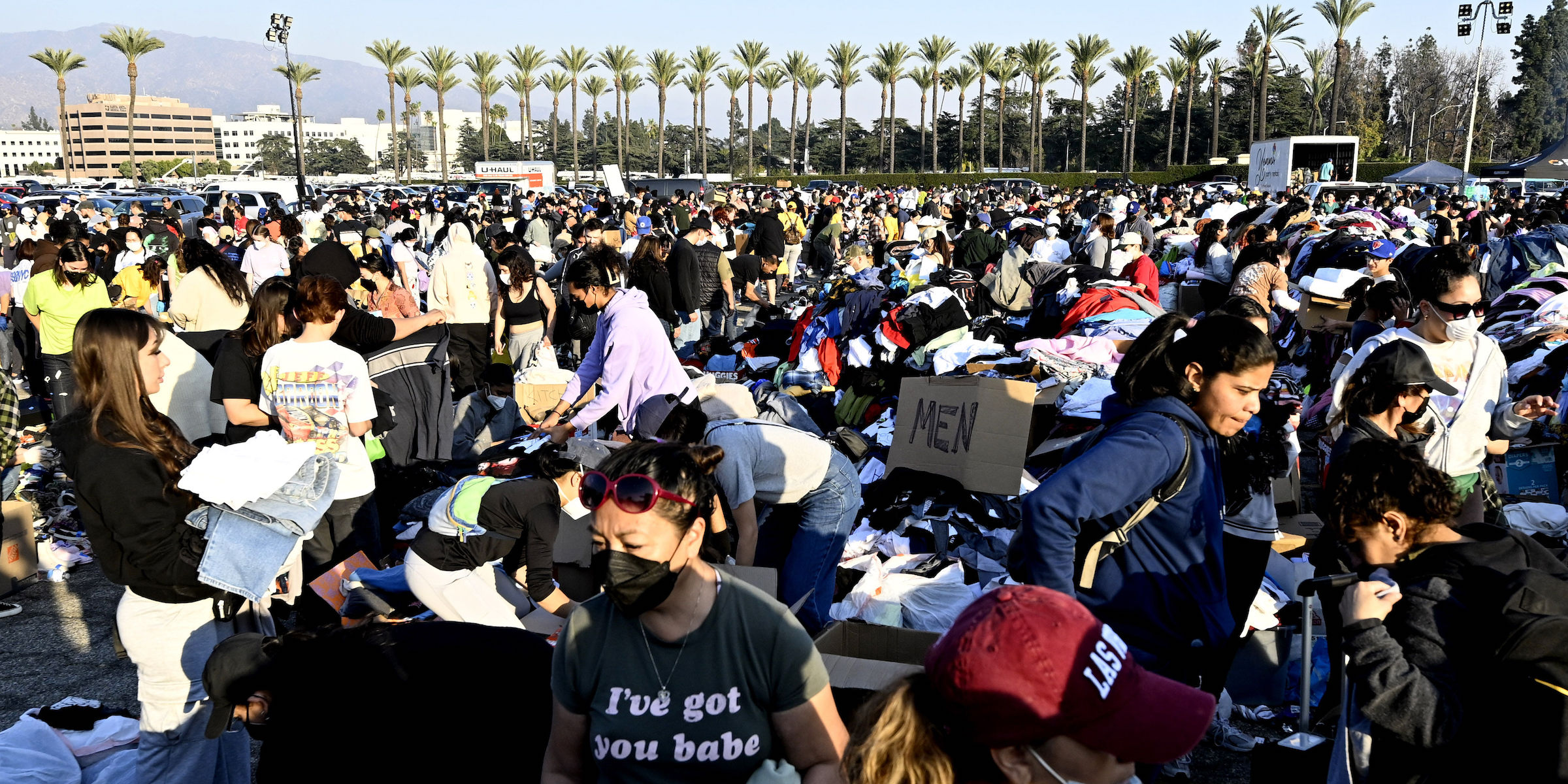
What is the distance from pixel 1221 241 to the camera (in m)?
10.7

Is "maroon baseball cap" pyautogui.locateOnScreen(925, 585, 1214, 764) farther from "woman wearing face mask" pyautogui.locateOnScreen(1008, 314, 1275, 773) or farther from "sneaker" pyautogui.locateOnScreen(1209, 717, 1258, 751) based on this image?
"sneaker" pyautogui.locateOnScreen(1209, 717, 1258, 751)

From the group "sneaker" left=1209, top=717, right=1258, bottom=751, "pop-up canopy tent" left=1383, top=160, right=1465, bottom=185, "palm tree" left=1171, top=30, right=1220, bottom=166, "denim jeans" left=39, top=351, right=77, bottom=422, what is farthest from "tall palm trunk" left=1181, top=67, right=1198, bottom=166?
"sneaker" left=1209, top=717, right=1258, bottom=751

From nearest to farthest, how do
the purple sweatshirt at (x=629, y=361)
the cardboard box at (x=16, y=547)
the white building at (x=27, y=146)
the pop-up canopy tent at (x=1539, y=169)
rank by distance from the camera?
the purple sweatshirt at (x=629, y=361)
the cardboard box at (x=16, y=547)
the pop-up canopy tent at (x=1539, y=169)
the white building at (x=27, y=146)

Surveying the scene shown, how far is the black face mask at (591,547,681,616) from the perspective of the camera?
204cm

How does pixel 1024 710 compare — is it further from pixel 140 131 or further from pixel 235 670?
pixel 140 131

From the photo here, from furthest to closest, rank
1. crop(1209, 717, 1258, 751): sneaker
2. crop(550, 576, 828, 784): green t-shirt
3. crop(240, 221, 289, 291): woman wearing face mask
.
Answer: crop(240, 221, 289, 291): woman wearing face mask, crop(1209, 717, 1258, 751): sneaker, crop(550, 576, 828, 784): green t-shirt

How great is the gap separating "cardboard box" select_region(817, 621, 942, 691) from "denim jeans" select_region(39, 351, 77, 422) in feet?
20.7

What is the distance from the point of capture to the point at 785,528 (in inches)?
165

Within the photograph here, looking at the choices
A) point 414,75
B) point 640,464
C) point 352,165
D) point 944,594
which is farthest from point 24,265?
Result: point 352,165

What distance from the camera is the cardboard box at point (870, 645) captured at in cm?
334

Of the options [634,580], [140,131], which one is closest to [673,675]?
[634,580]

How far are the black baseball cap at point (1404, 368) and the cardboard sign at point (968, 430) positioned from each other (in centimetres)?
198

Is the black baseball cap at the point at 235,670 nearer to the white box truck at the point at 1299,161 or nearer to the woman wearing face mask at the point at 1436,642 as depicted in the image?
the woman wearing face mask at the point at 1436,642

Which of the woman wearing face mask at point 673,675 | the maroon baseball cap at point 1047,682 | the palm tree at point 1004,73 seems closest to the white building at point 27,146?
the palm tree at point 1004,73
